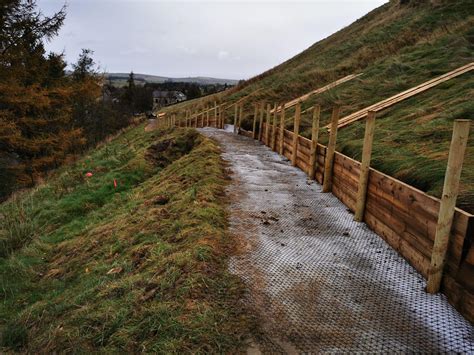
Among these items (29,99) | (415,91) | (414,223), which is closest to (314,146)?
(415,91)

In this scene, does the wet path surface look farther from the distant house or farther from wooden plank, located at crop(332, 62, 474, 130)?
the distant house

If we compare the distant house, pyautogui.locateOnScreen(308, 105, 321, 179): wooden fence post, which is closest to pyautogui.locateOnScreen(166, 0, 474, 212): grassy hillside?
pyautogui.locateOnScreen(308, 105, 321, 179): wooden fence post

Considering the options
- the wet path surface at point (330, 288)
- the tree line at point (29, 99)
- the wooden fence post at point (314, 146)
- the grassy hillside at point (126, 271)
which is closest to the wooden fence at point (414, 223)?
the wet path surface at point (330, 288)

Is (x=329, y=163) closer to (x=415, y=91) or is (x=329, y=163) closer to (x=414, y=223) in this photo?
(x=414, y=223)

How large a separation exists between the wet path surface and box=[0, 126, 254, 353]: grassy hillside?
0.34m

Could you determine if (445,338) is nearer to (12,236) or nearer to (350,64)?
(12,236)

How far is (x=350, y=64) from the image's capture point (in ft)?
62.8

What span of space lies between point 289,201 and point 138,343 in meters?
4.18

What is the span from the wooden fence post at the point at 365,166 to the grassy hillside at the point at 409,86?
399mm

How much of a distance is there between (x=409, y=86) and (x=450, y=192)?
8.54 m

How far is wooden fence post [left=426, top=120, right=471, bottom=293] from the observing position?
3320 millimetres

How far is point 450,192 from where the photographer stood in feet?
10.9

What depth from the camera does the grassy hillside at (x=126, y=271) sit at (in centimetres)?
315

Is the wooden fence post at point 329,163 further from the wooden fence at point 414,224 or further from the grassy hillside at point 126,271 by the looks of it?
the grassy hillside at point 126,271
